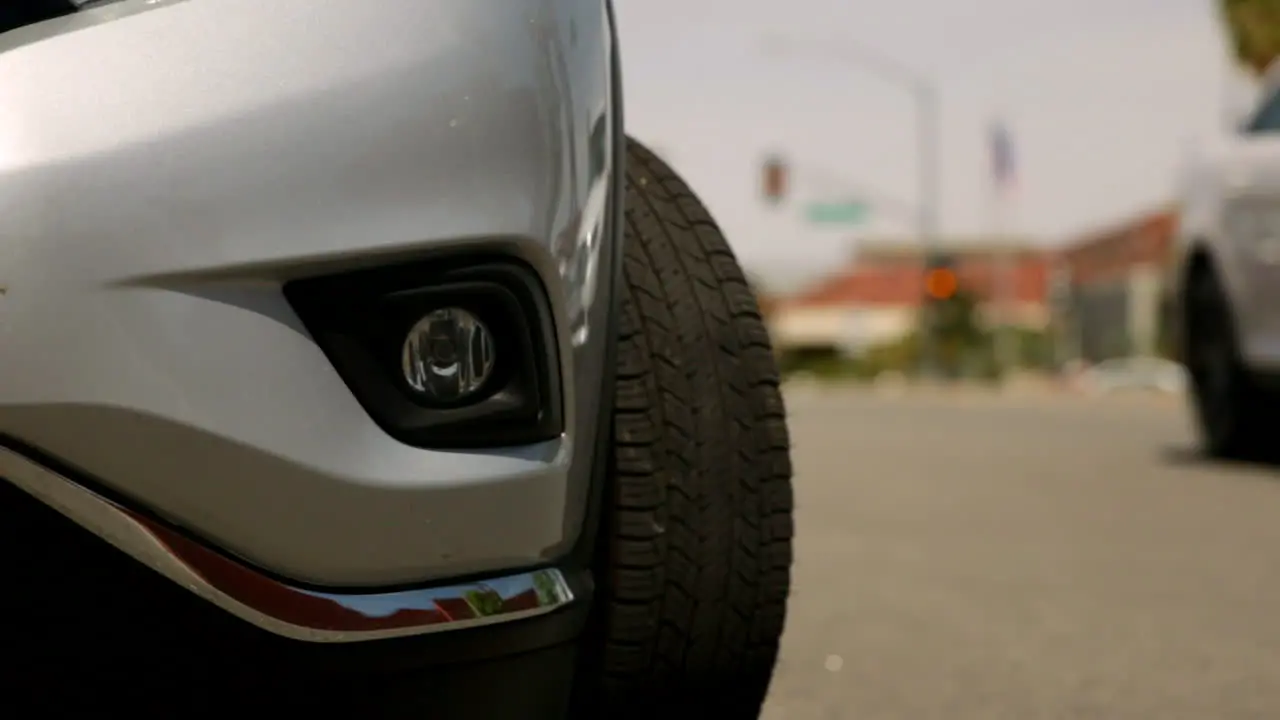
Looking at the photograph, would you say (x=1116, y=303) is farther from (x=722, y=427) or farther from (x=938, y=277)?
(x=722, y=427)

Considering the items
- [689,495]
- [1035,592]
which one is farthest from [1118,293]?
[689,495]

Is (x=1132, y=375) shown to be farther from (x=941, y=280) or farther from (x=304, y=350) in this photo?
(x=304, y=350)

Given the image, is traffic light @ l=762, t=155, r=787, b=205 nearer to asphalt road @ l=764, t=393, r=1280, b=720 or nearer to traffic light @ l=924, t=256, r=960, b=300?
traffic light @ l=924, t=256, r=960, b=300

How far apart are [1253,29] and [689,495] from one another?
2596 cm

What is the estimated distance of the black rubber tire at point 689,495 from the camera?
2207mm

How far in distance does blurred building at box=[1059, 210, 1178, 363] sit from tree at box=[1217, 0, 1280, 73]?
1010 centimetres

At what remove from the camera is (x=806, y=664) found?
3555mm

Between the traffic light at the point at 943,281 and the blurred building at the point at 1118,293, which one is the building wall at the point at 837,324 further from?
the traffic light at the point at 943,281

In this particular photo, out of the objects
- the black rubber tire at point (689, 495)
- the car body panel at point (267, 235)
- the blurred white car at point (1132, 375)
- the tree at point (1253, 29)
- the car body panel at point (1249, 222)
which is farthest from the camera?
the blurred white car at point (1132, 375)

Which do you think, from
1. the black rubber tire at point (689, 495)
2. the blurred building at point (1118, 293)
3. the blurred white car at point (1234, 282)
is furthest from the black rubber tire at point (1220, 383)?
the blurred building at point (1118, 293)

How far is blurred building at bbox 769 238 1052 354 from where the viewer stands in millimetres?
83750

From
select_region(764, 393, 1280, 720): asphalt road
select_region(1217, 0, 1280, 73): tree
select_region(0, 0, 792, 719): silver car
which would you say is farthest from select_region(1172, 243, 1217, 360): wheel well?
select_region(1217, 0, 1280, 73): tree

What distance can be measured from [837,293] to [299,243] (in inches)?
3524

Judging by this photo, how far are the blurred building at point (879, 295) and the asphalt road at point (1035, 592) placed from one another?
73199mm
